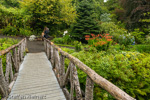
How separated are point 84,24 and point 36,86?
9733mm

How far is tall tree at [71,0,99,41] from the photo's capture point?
12297 mm

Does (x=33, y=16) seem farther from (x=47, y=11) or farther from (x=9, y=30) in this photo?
(x=9, y=30)

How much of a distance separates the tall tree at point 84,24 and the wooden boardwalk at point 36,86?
7737 mm

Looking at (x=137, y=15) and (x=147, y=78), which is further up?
(x=137, y=15)

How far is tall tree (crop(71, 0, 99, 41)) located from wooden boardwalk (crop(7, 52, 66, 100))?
7.74 metres

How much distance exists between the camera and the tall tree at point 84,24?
1230 cm

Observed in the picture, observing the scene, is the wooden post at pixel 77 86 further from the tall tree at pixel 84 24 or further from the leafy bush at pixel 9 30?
the leafy bush at pixel 9 30

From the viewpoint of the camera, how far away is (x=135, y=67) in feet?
16.8

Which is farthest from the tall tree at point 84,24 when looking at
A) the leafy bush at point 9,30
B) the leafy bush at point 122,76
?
the leafy bush at point 122,76

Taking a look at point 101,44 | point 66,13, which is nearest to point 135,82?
point 101,44

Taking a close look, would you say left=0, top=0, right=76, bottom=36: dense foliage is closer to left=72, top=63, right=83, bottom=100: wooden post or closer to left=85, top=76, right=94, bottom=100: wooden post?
left=72, top=63, right=83, bottom=100: wooden post

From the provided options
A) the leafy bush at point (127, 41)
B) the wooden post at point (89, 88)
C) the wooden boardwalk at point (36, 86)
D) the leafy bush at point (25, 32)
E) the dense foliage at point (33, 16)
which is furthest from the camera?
the leafy bush at point (25, 32)

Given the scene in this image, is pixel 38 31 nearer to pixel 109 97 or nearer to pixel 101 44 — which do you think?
pixel 101 44

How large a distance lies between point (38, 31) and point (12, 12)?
134 inches
